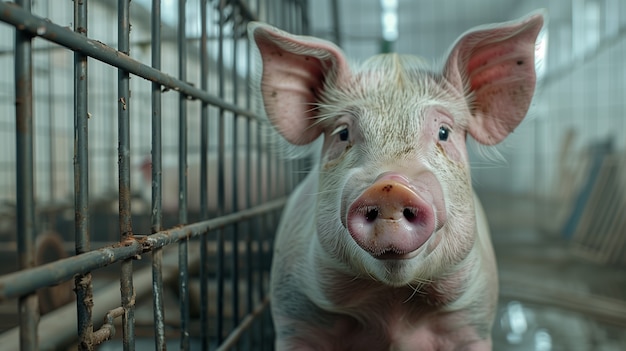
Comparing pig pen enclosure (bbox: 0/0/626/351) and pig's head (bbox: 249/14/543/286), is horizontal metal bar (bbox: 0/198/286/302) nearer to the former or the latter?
pig pen enclosure (bbox: 0/0/626/351)

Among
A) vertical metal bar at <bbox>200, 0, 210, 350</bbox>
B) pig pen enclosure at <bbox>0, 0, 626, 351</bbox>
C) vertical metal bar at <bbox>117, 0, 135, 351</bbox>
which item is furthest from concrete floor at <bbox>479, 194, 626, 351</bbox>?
vertical metal bar at <bbox>117, 0, 135, 351</bbox>

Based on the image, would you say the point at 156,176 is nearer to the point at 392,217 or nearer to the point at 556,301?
the point at 392,217

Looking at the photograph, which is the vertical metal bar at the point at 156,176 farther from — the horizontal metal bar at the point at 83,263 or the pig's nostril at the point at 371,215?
the pig's nostril at the point at 371,215

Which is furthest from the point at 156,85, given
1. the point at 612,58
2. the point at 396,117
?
the point at 612,58

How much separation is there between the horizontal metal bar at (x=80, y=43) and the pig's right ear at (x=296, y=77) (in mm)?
247

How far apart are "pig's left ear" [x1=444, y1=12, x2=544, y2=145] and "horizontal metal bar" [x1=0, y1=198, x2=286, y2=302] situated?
821 millimetres

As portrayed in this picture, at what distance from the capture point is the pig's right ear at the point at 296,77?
1435mm

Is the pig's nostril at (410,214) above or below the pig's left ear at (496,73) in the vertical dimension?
below

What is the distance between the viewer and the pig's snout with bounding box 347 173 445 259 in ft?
3.21

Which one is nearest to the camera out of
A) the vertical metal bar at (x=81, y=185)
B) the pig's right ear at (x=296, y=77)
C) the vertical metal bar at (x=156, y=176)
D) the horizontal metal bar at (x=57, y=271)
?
the horizontal metal bar at (x=57, y=271)

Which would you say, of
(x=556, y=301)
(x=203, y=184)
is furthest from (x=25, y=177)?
(x=556, y=301)

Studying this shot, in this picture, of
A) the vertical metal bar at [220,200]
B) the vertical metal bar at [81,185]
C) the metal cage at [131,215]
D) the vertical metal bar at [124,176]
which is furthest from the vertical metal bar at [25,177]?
the vertical metal bar at [220,200]

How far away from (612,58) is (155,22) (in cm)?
652

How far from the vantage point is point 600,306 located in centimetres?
334
